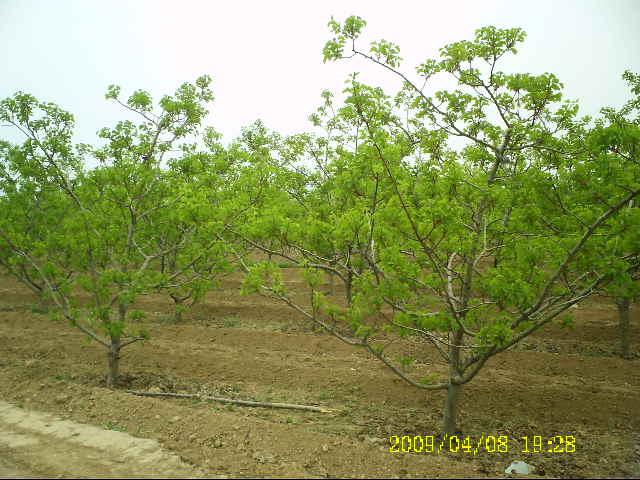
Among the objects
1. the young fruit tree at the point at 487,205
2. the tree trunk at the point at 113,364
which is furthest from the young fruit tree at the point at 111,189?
the young fruit tree at the point at 487,205

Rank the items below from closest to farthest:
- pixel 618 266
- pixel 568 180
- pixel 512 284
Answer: pixel 618 266 → pixel 512 284 → pixel 568 180

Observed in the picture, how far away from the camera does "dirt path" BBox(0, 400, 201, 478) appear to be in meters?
4.98

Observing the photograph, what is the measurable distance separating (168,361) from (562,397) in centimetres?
781

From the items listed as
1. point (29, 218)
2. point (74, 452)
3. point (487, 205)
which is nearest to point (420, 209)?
point (487, 205)

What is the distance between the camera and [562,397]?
7.84 m

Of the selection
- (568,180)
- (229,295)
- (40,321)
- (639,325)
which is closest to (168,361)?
(40,321)

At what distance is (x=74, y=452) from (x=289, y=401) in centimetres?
340

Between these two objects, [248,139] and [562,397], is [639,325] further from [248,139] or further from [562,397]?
[248,139]

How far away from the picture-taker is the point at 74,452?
550cm
